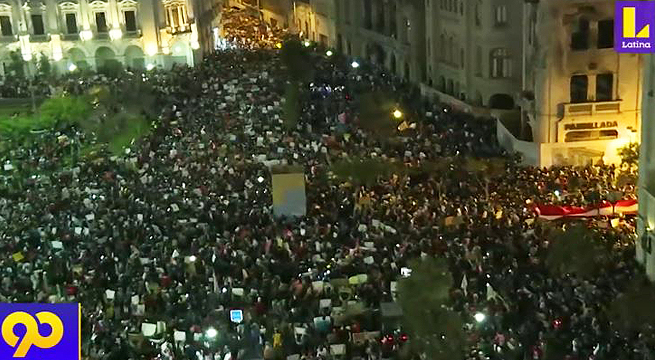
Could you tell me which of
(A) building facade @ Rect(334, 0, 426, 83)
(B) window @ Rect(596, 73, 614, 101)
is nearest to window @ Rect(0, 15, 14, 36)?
(A) building facade @ Rect(334, 0, 426, 83)

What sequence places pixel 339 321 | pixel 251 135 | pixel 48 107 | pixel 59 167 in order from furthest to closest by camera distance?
pixel 48 107
pixel 251 135
pixel 59 167
pixel 339 321

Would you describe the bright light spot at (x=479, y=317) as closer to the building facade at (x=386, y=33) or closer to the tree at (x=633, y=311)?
the tree at (x=633, y=311)

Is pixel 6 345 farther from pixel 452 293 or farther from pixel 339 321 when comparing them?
pixel 452 293

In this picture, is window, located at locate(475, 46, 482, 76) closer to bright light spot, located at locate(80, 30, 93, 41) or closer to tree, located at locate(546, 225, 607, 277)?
tree, located at locate(546, 225, 607, 277)

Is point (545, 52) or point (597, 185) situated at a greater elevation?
point (545, 52)

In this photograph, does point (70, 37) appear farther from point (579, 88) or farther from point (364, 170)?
point (364, 170)

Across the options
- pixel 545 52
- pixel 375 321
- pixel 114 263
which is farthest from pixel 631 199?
pixel 114 263
